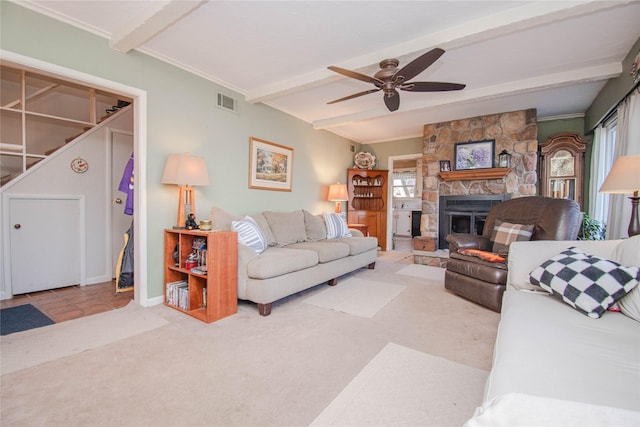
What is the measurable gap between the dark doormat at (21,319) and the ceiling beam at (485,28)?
3.45 meters

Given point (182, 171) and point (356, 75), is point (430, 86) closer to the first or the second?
point (356, 75)

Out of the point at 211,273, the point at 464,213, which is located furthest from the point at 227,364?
the point at 464,213

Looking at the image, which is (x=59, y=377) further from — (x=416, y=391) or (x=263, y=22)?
(x=263, y=22)

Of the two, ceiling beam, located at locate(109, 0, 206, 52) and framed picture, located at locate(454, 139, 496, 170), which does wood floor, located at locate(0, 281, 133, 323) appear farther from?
framed picture, located at locate(454, 139, 496, 170)

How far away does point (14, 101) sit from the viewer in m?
3.72

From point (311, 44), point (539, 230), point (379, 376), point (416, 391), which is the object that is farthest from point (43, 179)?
point (539, 230)

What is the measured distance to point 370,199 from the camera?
21.6 ft

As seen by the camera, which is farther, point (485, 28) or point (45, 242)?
point (45, 242)

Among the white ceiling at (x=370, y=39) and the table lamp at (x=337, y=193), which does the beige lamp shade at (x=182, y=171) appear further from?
the table lamp at (x=337, y=193)

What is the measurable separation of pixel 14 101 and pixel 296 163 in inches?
152

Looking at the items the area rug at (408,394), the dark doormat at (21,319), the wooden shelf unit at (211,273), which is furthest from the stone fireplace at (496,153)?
the dark doormat at (21,319)

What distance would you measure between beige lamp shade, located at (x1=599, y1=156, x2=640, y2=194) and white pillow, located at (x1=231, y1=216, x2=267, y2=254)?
9.90 feet

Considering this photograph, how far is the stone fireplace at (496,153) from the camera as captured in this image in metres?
4.48

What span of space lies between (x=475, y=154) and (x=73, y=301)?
592cm
